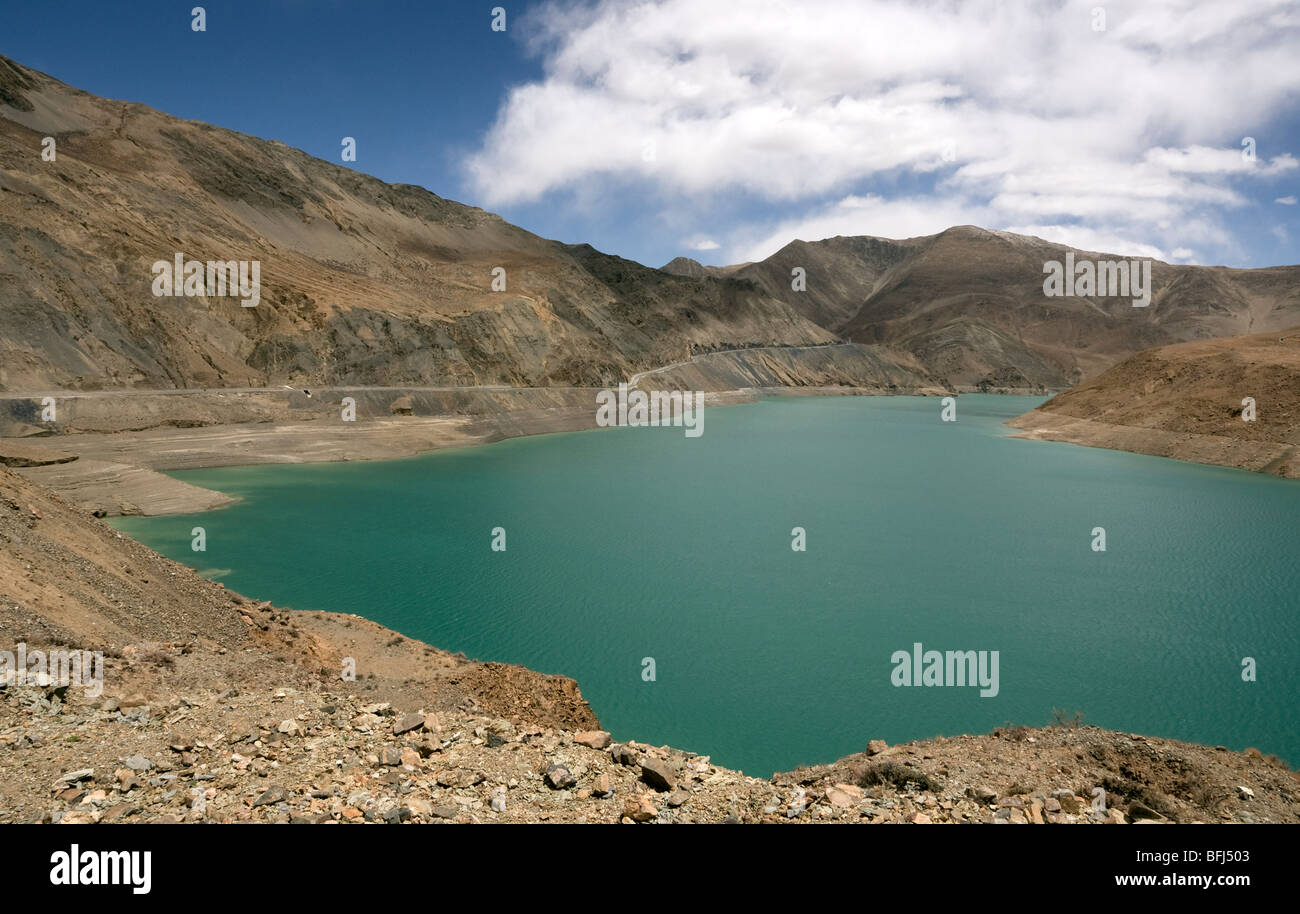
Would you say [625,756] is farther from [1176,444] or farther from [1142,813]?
[1176,444]

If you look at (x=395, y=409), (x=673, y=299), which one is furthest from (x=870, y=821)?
(x=673, y=299)

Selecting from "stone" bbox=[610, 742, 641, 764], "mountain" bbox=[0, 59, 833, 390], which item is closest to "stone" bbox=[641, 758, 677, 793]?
"stone" bbox=[610, 742, 641, 764]

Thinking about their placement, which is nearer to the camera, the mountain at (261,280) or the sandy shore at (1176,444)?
the sandy shore at (1176,444)

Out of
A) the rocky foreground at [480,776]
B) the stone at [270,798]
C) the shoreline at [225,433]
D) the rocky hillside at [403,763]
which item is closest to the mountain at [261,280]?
the shoreline at [225,433]

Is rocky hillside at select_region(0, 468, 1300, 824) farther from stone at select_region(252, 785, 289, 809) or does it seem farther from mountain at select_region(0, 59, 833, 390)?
mountain at select_region(0, 59, 833, 390)

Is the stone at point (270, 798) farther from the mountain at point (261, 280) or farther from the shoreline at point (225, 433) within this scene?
the mountain at point (261, 280)
